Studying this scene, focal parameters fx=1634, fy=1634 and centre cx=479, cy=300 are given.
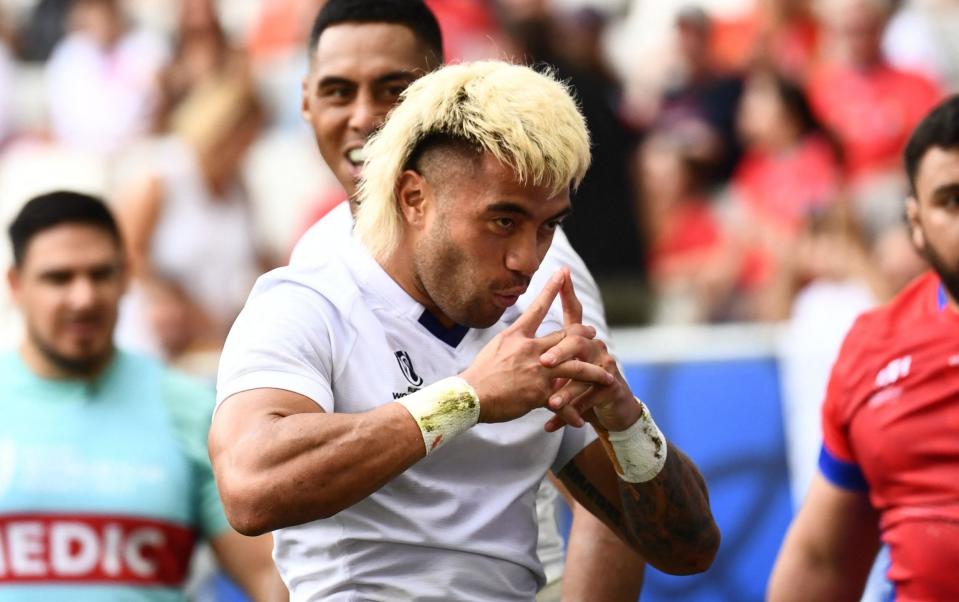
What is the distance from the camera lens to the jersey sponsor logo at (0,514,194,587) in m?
5.37

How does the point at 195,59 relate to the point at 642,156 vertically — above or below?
above

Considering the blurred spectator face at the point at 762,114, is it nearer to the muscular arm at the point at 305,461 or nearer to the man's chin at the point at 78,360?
the man's chin at the point at 78,360

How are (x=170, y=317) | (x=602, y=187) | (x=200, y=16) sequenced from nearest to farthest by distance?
(x=170, y=317), (x=602, y=187), (x=200, y=16)

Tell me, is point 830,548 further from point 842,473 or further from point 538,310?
point 538,310

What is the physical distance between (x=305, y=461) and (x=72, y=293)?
283cm

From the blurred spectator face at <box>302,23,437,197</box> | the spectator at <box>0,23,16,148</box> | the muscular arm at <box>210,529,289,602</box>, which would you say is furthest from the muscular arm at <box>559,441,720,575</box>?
the spectator at <box>0,23,16,148</box>

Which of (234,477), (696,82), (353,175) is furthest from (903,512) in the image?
(696,82)

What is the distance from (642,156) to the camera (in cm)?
924

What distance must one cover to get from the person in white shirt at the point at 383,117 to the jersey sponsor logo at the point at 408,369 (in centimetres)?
66

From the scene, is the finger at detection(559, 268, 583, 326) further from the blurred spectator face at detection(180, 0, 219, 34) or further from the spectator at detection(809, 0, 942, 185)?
the blurred spectator face at detection(180, 0, 219, 34)

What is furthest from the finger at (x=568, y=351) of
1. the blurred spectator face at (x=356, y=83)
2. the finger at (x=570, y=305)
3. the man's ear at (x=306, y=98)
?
the man's ear at (x=306, y=98)

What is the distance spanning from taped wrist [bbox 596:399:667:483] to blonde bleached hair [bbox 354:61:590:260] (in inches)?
21.9

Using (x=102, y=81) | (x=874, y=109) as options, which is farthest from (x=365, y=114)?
(x=102, y=81)

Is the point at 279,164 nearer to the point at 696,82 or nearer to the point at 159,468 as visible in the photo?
the point at 696,82
